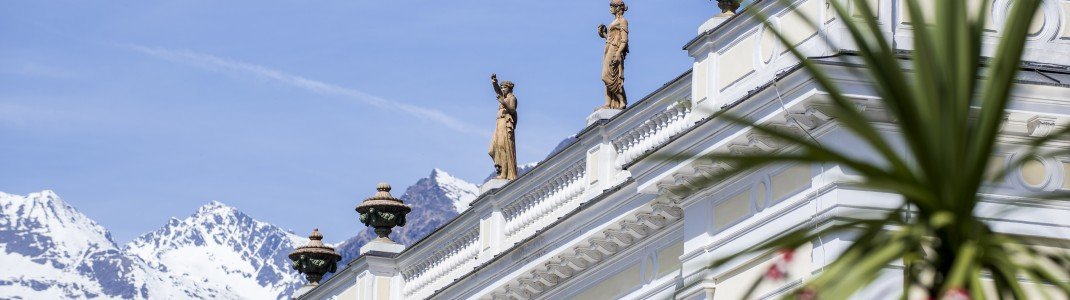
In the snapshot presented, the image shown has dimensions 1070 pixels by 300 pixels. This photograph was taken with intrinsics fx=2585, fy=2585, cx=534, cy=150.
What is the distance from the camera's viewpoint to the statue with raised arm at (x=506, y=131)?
39312mm

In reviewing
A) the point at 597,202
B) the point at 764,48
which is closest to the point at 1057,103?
the point at 764,48

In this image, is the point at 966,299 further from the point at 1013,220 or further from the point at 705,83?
the point at 705,83

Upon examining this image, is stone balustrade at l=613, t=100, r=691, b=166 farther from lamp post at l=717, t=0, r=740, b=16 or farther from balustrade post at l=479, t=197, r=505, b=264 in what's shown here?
balustrade post at l=479, t=197, r=505, b=264

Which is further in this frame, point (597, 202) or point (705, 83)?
point (597, 202)

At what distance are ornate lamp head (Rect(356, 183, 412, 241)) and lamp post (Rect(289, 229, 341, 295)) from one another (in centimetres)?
340

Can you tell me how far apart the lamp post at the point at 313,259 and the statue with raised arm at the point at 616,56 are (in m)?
11.8

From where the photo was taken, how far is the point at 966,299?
14.0m

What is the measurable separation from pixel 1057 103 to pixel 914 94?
13.7 metres

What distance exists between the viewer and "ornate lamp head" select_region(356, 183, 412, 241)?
42750 millimetres

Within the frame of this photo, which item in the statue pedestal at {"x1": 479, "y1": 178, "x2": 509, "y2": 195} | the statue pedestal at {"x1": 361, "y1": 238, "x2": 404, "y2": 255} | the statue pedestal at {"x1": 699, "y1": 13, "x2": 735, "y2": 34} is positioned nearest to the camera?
the statue pedestal at {"x1": 699, "y1": 13, "x2": 735, "y2": 34}

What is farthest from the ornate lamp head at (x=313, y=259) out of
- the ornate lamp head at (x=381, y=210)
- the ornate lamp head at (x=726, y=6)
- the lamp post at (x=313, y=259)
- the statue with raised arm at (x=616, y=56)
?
the ornate lamp head at (x=726, y=6)

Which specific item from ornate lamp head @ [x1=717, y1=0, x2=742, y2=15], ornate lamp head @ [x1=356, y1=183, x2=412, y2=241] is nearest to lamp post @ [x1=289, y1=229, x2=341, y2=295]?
ornate lamp head @ [x1=356, y1=183, x2=412, y2=241]

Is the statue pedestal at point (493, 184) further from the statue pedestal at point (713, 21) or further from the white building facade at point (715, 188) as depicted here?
the statue pedestal at point (713, 21)

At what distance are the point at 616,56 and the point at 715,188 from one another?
18.8 feet
